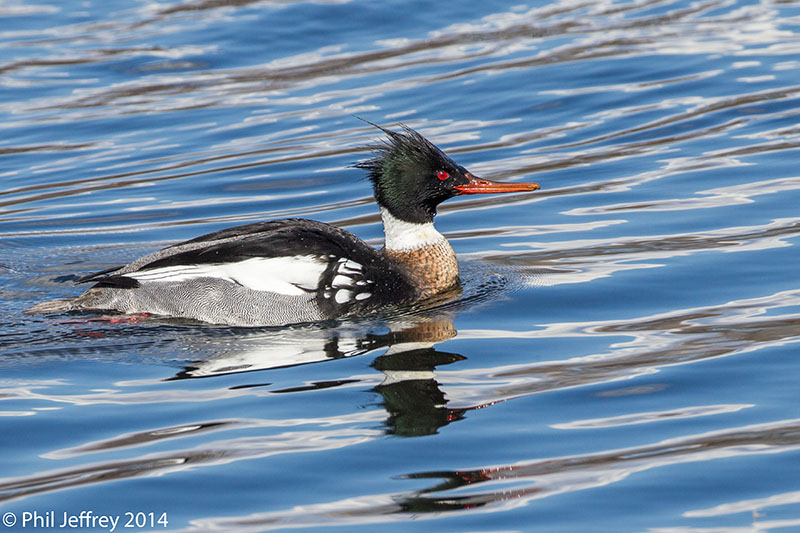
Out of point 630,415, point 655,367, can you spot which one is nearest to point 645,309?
point 655,367

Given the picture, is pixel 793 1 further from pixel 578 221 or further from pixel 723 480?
pixel 723 480

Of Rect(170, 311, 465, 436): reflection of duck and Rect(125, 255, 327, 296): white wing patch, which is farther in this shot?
Rect(125, 255, 327, 296): white wing patch

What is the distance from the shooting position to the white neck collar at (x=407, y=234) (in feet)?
28.5

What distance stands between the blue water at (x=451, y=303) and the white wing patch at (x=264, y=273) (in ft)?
1.12

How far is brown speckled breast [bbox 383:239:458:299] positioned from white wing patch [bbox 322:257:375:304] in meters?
0.56

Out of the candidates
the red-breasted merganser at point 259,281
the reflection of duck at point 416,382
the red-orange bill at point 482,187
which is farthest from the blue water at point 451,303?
the red-orange bill at point 482,187

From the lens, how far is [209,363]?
7.05 metres

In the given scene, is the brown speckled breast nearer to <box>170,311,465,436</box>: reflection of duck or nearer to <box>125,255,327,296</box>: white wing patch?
<box>170,311,465,436</box>: reflection of duck

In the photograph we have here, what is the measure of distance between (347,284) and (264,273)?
21.7 inches

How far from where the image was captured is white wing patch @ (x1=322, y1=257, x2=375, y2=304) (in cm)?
795

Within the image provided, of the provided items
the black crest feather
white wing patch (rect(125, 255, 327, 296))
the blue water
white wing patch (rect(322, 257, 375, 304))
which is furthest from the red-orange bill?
white wing patch (rect(125, 255, 327, 296))

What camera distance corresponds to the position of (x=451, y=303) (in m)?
8.37

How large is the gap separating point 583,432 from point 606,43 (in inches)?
516

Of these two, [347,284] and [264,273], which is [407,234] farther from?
[264,273]
